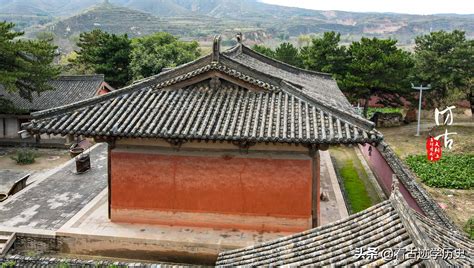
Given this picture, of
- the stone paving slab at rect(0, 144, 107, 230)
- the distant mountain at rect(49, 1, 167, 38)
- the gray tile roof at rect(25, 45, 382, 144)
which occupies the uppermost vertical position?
the distant mountain at rect(49, 1, 167, 38)

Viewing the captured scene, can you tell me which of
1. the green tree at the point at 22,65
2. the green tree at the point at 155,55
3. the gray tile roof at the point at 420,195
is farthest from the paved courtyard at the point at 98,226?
the green tree at the point at 155,55

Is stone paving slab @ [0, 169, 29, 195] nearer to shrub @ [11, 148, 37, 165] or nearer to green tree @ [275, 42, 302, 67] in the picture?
shrub @ [11, 148, 37, 165]

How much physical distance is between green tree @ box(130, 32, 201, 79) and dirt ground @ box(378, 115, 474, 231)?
2257cm

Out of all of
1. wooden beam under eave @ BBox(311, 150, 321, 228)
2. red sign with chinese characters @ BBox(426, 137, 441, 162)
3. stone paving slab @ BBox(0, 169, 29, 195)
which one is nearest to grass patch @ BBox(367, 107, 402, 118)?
red sign with chinese characters @ BBox(426, 137, 441, 162)

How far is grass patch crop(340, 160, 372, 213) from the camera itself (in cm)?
1883

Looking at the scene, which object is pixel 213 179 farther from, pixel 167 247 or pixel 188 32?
pixel 188 32

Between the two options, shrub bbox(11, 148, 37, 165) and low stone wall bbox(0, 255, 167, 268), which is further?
shrub bbox(11, 148, 37, 165)

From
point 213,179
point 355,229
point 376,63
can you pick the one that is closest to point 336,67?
point 376,63

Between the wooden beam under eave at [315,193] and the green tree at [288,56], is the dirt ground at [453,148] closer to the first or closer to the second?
the wooden beam under eave at [315,193]

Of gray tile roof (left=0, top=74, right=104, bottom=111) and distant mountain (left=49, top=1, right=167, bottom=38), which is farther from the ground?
distant mountain (left=49, top=1, right=167, bottom=38)

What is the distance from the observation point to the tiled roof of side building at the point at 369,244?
6.58m

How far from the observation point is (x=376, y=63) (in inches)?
1393

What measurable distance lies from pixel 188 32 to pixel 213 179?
17561cm

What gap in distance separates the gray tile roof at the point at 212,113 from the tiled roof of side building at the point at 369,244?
295 cm
